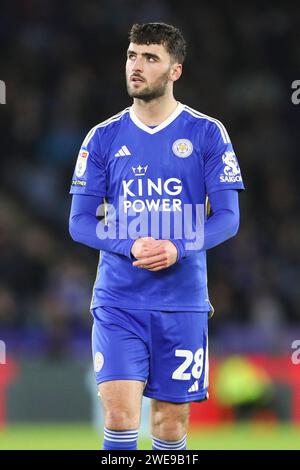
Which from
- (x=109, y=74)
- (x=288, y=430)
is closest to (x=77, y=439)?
(x=288, y=430)

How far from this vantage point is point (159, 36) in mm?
5922

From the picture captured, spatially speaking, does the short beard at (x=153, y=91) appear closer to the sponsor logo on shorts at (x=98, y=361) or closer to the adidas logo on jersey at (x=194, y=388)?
the sponsor logo on shorts at (x=98, y=361)

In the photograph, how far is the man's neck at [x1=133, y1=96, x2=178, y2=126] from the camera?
604cm

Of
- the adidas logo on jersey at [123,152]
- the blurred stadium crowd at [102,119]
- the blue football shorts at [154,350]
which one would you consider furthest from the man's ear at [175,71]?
the blurred stadium crowd at [102,119]

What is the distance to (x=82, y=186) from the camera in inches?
236

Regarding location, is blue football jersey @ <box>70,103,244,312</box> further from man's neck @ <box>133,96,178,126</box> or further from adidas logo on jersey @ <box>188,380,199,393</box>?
adidas logo on jersey @ <box>188,380,199,393</box>

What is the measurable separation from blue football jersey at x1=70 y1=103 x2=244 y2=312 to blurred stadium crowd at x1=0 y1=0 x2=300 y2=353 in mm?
6366

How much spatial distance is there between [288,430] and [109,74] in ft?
20.2

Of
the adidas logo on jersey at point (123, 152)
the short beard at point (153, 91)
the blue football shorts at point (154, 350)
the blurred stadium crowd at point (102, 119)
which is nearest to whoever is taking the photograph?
the blue football shorts at point (154, 350)

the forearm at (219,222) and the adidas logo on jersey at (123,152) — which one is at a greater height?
the adidas logo on jersey at (123,152)

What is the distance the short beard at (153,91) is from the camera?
232 inches

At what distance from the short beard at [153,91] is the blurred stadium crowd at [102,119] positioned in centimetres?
655

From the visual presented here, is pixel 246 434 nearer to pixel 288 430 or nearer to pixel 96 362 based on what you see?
pixel 288 430

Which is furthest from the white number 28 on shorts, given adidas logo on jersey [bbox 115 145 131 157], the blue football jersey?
adidas logo on jersey [bbox 115 145 131 157]
